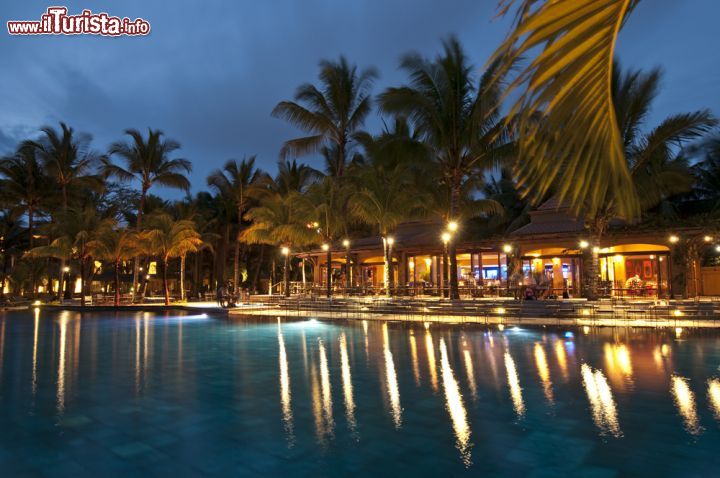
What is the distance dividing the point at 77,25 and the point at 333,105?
11.6m

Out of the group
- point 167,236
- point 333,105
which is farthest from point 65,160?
point 333,105

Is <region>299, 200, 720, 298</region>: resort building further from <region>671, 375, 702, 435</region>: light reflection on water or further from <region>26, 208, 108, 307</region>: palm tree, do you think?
<region>26, 208, 108, 307</region>: palm tree

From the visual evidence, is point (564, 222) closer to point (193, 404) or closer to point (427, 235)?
point (427, 235)

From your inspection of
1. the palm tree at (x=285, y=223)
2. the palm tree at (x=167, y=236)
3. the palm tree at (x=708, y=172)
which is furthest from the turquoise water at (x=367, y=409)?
the palm tree at (x=708, y=172)

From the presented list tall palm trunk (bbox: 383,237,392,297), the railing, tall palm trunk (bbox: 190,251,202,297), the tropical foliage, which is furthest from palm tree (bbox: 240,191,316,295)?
tall palm trunk (bbox: 190,251,202,297)

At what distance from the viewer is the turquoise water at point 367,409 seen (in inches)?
181

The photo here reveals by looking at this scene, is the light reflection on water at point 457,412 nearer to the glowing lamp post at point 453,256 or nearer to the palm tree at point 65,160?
the glowing lamp post at point 453,256

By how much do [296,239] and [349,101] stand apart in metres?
8.25

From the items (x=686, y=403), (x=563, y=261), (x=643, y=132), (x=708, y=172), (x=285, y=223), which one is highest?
(x=708, y=172)

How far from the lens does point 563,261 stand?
23.5 m

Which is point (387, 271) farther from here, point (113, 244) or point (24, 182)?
point (24, 182)

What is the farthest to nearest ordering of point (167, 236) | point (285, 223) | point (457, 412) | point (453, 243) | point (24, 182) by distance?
point (24, 182)
point (285, 223)
point (167, 236)
point (453, 243)
point (457, 412)

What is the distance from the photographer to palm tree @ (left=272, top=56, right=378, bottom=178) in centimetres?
2392

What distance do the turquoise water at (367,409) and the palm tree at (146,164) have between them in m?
20.2
